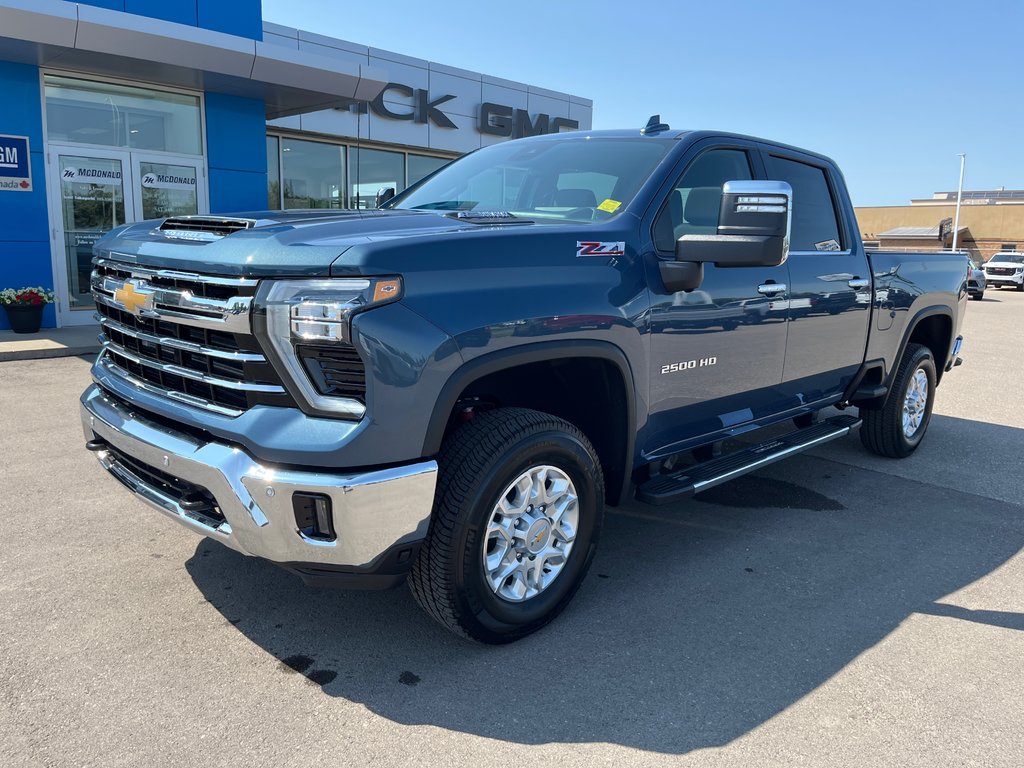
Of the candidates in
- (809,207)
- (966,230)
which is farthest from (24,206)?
(966,230)

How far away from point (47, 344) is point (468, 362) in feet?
29.8

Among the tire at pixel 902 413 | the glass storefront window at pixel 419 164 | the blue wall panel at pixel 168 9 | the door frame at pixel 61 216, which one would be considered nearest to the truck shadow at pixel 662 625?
the tire at pixel 902 413

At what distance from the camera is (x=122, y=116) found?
39.7 ft

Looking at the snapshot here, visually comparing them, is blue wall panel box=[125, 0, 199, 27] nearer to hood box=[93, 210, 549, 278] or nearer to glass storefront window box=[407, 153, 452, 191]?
glass storefront window box=[407, 153, 452, 191]

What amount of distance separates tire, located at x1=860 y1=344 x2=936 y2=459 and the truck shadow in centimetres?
112

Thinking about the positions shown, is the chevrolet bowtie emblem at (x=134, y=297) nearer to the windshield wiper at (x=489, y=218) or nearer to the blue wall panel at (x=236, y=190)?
the windshield wiper at (x=489, y=218)

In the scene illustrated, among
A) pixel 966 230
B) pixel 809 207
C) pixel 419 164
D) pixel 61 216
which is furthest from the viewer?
pixel 966 230

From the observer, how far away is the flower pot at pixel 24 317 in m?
10.7

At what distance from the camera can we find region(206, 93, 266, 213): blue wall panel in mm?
12938

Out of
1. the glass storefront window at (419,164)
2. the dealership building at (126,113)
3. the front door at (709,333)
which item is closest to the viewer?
the front door at (709,333)

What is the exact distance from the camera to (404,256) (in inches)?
100

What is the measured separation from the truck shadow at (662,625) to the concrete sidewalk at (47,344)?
689cm

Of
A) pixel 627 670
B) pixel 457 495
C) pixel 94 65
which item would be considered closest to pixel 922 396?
pixel 627 670

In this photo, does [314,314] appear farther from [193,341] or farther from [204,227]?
[204,227]
